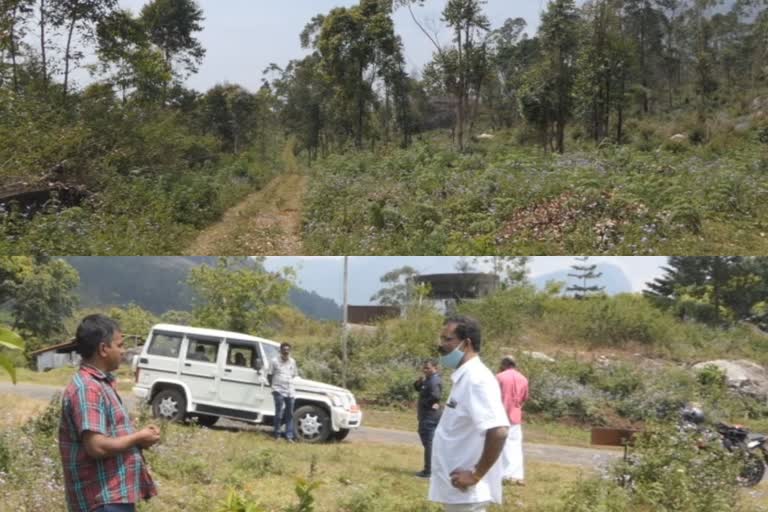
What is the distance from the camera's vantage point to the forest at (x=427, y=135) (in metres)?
12.4

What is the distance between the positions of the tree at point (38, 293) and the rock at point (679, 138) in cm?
1505

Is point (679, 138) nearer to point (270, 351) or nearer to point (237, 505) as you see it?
point (270, 351)

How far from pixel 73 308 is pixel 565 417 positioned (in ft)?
32.3

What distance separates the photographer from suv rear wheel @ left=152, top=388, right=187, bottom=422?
10758 millimetres

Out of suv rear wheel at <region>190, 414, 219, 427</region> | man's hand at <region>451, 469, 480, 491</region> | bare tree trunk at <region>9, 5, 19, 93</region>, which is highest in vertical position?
bare tree trunk at <region>9, 5, 19, 93</region>

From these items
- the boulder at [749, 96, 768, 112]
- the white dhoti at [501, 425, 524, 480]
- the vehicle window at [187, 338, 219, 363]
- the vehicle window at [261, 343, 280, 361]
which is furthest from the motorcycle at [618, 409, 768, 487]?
the boulder at [749, 96, 768, 112]

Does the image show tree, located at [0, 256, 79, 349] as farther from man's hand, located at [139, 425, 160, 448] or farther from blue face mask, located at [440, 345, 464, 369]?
man's hand, located at [139, 425, 160, 448]

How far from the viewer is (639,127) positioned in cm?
2392

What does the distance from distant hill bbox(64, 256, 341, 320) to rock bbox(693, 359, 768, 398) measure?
8072 mm

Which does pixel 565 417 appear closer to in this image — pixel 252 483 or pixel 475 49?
pixel 252 483

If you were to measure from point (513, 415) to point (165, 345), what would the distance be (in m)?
5.64

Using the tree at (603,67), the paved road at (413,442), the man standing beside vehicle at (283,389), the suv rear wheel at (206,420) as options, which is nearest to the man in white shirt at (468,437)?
the paved road at (413,442)

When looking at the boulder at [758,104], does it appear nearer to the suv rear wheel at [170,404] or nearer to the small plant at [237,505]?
the suv rear wheel at [170,404]

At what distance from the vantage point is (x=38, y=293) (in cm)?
1466
